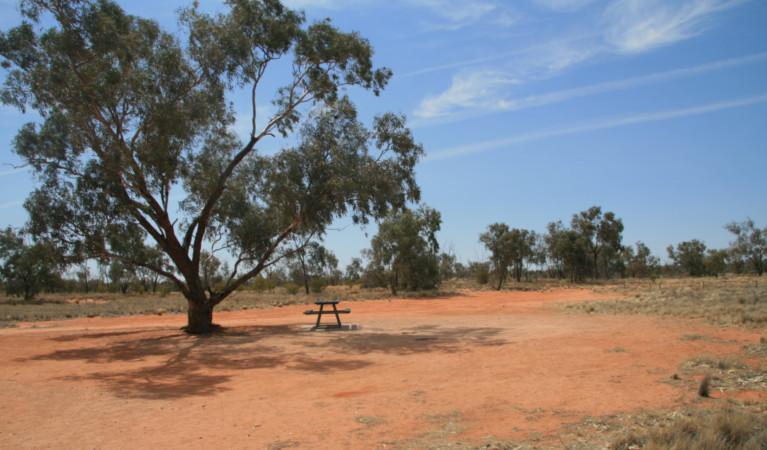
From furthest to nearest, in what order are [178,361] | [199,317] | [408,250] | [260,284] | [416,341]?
[260,284], [408,250], [199,317], [416,341], [178,361]

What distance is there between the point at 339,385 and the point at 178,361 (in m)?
5.32

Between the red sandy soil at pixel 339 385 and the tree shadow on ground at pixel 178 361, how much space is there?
0.16 ft

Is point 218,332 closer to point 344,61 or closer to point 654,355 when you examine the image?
point 344,61

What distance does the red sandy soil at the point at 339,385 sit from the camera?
587 cm

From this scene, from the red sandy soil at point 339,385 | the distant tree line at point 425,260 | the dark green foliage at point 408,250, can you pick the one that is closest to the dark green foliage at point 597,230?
the distant tree line at point 425,260

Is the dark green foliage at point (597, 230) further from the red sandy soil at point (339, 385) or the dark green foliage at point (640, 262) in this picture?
the red sandy soil at point (339, 385)

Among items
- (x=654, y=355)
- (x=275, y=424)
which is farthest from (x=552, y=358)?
(x=275, y=424)

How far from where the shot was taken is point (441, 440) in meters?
5.40

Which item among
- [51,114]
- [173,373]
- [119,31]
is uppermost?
[119,31]

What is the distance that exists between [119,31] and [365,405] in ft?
43.4

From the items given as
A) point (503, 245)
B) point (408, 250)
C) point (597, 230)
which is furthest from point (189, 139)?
point (597, 230)

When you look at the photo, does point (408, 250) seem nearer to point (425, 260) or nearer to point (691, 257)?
point (425, 260)

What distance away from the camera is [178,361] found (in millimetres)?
11695

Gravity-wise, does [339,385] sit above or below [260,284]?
below
